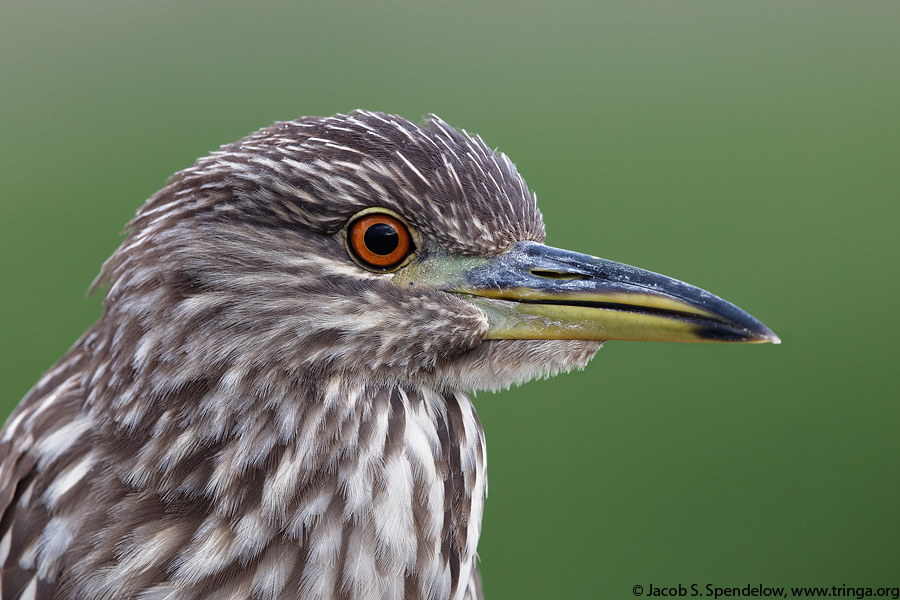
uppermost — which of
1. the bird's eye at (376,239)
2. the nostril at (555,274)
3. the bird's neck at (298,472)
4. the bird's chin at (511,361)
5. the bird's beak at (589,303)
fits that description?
the bird's eye at (376,239)

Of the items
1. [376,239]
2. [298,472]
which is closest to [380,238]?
[376,239]

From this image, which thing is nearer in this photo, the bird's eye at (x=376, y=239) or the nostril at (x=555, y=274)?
the bird's eye at (x=376, y=239)

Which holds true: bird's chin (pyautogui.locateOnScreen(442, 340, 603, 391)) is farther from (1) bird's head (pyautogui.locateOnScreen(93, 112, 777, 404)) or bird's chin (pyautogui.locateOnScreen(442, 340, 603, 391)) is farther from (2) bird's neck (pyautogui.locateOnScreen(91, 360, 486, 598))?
(2) bird's neck (pyautogui.locateOnScreen(91, 360, 486, 598))

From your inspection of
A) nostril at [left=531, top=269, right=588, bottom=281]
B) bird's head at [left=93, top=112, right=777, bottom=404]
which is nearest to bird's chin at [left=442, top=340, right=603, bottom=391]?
bird's head at [left=93, top=112, right=777, bottom=404]

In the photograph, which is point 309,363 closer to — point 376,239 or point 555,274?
point 376,239

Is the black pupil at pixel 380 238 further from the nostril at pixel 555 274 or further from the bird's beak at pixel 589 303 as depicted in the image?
the nostril at pixel 555 274

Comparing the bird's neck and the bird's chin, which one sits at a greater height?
the bird's chin

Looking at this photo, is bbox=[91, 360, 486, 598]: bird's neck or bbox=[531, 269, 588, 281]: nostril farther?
bbox=[531, 269, 588, 281]: nostril

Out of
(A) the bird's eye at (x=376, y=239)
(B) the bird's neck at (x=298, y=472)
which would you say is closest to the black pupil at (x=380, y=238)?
(A) the bird's eye at (x=376, y=239)

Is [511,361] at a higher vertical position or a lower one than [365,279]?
lower
